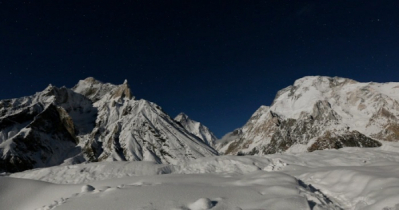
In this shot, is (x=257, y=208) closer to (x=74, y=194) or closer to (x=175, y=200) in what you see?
Result: (x=175, y=200)

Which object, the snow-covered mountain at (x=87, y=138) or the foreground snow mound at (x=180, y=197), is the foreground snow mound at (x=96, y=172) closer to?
the foreground snow mound at (x=180, y=197)

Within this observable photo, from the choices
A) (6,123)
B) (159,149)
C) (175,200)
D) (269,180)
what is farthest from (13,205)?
(6,123)

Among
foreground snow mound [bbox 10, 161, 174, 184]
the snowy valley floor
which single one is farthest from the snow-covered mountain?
the snowy valley floor

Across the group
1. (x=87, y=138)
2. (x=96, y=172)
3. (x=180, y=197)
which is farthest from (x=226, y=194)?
(x=87, y=138)

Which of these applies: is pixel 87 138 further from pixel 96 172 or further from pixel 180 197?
pixel 180 197

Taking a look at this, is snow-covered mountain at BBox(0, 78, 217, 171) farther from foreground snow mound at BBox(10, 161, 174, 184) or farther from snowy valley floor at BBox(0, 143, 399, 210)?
snowy valley floor at BBox(0, 143, 399, 210)

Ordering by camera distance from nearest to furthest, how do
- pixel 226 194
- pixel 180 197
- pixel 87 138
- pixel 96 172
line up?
pixel 180 197 < pixel 226 194 < pixel 96 172 < pixel 87 138

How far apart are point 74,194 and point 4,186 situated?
11.6 ft

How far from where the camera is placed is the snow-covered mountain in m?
125

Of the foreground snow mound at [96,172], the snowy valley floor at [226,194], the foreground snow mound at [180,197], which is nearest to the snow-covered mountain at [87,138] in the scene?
the foreground snow mound at [96,172]

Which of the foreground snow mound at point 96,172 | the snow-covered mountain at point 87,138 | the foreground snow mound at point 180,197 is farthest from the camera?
the snow-covered mountain at point 87,138

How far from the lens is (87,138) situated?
524 feet

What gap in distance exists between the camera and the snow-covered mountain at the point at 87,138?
4931 inches

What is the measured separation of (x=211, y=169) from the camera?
22.2 meters
